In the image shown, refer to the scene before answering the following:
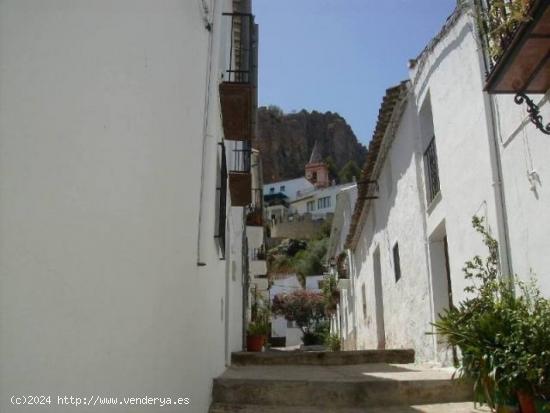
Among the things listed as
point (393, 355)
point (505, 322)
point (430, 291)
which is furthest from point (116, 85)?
point (393, 355)

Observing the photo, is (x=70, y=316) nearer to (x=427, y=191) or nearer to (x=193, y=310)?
(x=193, y=310)

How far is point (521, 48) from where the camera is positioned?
3.80 m

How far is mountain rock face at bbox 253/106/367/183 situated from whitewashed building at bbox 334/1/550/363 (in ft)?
192

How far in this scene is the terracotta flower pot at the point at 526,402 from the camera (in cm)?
386

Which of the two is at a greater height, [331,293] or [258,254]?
[258,254]

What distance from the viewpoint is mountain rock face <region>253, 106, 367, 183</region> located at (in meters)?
70.4

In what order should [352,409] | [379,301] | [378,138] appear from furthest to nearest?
[379,301] → [378,138] → [352,409]

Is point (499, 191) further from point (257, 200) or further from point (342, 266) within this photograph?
point (342, 266)

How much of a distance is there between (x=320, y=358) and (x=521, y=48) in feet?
17.9

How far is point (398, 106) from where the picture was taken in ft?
29.9

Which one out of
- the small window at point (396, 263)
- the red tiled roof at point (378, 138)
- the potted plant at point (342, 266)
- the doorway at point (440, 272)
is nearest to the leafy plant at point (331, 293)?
the potted plant at point (342, 266)

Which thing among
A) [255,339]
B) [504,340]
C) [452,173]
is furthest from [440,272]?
[255,339]

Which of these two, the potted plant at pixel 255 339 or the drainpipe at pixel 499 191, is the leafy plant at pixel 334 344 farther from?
the drainpipe at pixel 499 191

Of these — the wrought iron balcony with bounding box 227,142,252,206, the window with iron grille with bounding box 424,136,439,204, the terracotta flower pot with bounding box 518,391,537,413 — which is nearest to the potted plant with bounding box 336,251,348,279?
the wrought iron balcony with bounding box 227,142,252,206
